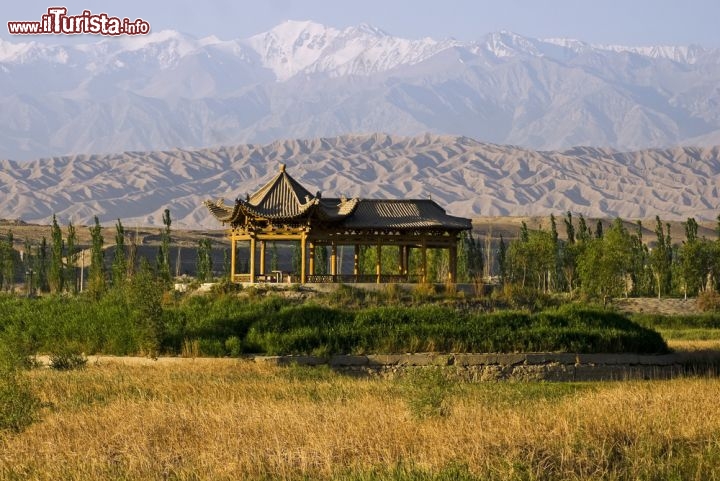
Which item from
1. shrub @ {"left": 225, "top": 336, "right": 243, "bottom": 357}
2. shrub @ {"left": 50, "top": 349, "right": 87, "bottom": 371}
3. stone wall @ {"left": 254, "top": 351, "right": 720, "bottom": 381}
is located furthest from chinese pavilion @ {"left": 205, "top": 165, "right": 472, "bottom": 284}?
shrub @ {"left": 50, "top": 349, "right": 87, "bottom": 371}

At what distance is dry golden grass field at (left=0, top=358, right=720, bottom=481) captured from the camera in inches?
545

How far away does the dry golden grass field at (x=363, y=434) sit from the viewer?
45.4ft

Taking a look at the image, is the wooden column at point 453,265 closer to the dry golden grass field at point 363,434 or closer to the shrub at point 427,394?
the dry golden grass field at point 363,434

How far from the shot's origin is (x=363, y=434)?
15.6 m

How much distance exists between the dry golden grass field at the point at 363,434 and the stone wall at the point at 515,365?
22.2ft

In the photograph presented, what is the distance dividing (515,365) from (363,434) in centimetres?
1445

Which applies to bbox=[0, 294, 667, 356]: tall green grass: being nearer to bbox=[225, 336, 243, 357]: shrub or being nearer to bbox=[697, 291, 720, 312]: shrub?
bbox=[225, 336, 243, 357]: shrub

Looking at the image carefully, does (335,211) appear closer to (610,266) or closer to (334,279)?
(334,279)

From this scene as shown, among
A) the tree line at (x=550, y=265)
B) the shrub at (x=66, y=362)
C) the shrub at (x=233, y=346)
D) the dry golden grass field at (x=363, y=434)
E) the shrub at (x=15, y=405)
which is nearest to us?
the dry golden grass field at (x=363, y=434)

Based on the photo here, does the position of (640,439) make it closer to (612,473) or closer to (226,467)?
(612,473)

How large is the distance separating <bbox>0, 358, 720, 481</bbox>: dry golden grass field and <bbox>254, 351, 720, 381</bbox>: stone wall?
6758 millimetres

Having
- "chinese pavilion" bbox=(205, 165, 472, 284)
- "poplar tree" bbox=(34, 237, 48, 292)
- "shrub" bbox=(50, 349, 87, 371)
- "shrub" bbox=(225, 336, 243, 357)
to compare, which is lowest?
"shrub" bbox=(50, 349, 87, 371)

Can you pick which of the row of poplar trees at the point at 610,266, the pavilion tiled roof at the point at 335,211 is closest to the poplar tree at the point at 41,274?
the row of poplar trees at the point at 610,266

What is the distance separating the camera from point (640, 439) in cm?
1544
